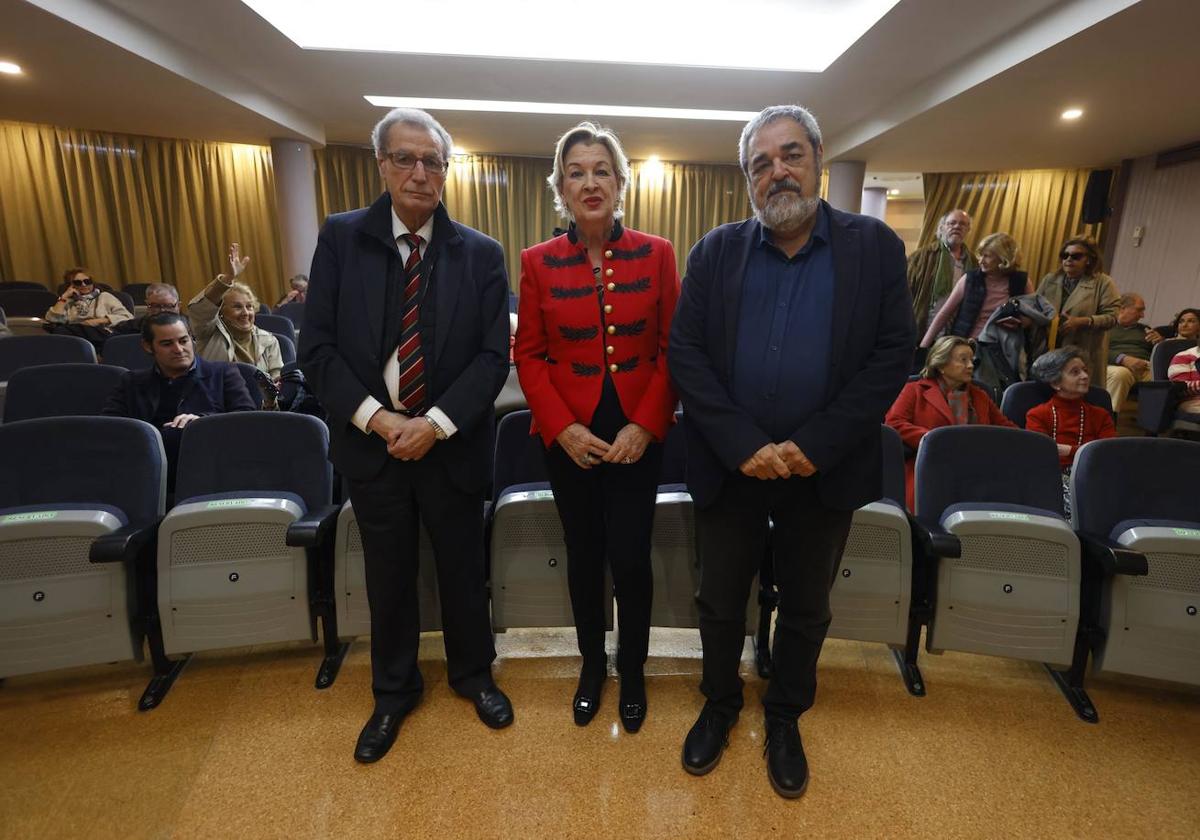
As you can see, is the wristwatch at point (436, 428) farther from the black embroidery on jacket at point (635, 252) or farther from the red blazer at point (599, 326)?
the black embroidery on jacket at point (635, 252)

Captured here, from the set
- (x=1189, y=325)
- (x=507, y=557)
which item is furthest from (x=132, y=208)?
(x=1189, y=325)

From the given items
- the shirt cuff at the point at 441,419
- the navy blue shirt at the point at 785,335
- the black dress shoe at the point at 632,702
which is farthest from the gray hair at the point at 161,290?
the navy blue shirt at the point at 785,335

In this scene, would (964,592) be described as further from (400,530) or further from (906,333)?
(400,530)

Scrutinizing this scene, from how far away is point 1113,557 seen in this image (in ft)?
5.35

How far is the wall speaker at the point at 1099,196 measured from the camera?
24.6 ft

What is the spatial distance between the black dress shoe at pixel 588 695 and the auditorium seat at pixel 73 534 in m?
1.33

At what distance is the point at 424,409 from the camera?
4.88ft

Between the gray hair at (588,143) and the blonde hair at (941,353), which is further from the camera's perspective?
the blonde hair at (941,353)

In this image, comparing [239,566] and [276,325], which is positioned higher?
[276,325]

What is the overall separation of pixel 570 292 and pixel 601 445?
0.39 metres

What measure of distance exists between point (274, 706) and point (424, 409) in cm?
109

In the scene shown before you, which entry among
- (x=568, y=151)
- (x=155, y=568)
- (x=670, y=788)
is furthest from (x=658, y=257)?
(x=155, y=568)

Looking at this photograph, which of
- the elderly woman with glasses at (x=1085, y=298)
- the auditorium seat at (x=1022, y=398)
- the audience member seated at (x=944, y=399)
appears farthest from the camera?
the elderly woman with glasses at (x=1085, y=298)

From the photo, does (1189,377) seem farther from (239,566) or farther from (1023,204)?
(1023,204)
